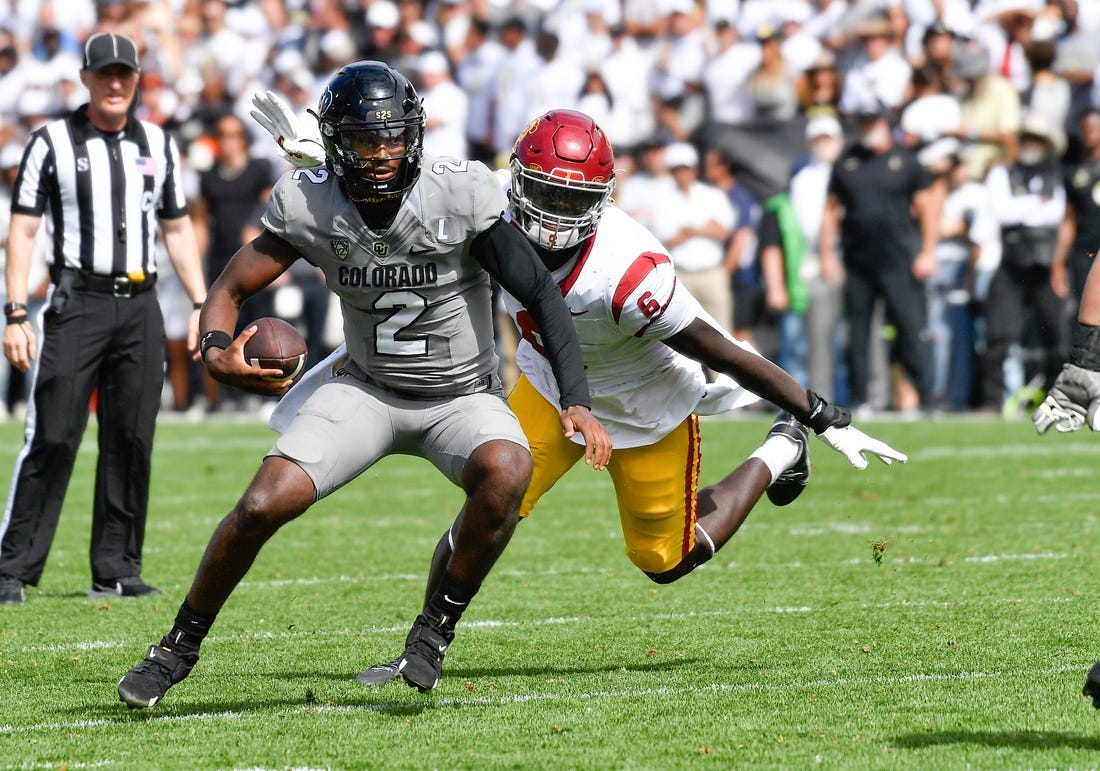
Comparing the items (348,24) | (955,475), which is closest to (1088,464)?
(955,475)

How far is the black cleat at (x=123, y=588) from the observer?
651 cm

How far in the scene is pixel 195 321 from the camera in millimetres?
6539

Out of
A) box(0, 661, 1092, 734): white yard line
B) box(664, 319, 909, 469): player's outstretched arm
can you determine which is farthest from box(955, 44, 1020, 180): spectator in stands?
box(0, 661, 1092, 734): white yard line

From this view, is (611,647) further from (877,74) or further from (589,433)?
(877,74)

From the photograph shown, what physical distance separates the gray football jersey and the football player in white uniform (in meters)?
0.23

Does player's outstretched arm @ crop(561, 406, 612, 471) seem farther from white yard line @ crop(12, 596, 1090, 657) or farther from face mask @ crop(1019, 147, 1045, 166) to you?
face mask @ crop(1019, 147, 1045, 166)

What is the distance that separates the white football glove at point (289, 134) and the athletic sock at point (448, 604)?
1.17 meters

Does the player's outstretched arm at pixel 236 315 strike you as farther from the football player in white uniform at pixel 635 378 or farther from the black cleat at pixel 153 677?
the black cleat at pixel 153 677

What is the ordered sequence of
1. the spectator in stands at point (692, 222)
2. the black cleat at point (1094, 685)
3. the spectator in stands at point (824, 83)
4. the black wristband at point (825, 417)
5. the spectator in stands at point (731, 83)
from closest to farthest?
the black cleat at point (1094, 685)
the black wristband at point (825, 417)
the spectator in stands at point (692, 222)
the spectator in stands at point (824, 83)
the spectator in stands at point (731, 83)

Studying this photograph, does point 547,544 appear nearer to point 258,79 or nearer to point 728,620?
point 728,620

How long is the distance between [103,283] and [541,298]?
2.64m

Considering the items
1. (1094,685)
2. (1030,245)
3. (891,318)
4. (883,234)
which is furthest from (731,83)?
(1094,685)

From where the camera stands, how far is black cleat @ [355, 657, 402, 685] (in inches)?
186

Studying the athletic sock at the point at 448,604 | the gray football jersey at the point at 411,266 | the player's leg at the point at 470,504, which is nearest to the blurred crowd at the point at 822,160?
the gray football jersey at the point at 411,266
